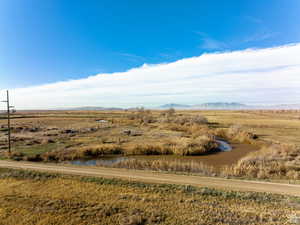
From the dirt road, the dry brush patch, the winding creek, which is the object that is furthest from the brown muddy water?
the dirt road

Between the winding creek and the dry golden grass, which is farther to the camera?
the winding creek

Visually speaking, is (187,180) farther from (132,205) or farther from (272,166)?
(272,166)

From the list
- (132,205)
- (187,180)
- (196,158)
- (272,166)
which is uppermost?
(132,205)

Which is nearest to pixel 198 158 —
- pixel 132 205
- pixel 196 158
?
pixel 196 158

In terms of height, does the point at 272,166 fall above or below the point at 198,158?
above

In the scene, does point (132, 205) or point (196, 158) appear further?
point (196, 158)

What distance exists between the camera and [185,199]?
10.4 m

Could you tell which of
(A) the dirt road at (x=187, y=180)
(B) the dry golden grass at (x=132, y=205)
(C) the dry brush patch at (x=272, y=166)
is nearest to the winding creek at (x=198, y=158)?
(C) the dry brush patch at (x=272, y=166)

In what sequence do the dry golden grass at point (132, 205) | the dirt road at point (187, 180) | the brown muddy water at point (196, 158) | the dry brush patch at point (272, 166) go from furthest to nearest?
1. the brown muddy water at point (196, 158)
2. the dry brush patch at point (272, 166)
3. the dirt road at point (187, 180)
4. the dry golden grass at point (132, 205)

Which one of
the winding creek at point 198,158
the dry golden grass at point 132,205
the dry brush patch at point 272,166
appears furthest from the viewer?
the winding creek at point 198,158

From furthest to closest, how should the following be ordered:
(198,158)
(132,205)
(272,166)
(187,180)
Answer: (198,158) < (272,166) < (187,180) < (132,205)

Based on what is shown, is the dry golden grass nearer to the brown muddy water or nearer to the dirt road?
the dirt road

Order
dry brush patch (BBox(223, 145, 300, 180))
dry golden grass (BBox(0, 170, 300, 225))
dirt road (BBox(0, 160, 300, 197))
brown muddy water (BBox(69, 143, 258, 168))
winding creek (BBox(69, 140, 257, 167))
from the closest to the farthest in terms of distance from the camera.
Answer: dry golden grass (BBox(0, 170, 300, 225)), dirt road (BBox(0, 160, 300, 197)), dry brush patch (BBox(223, 145, 300, 180)), winding creek (BBox(69, 140, 257, 167)), brown muddy water (BBox(69, 143, 258, 168))

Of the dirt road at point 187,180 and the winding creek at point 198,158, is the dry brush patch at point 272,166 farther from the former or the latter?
the dirt road at point 187,180
